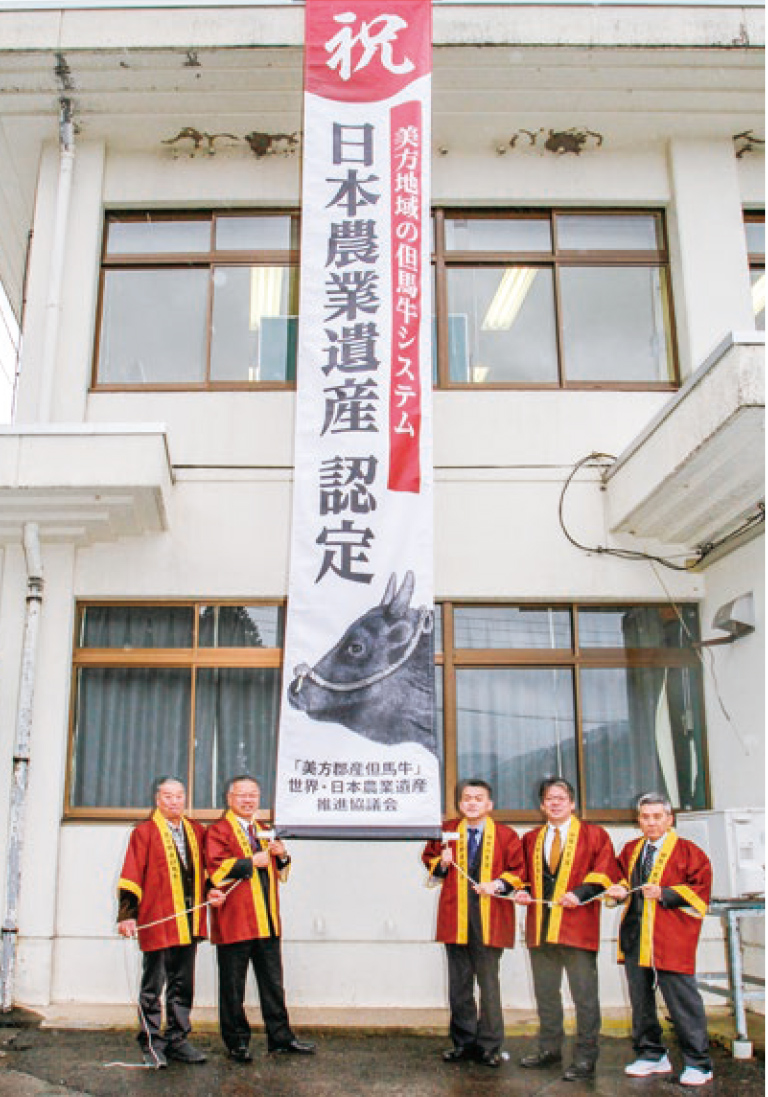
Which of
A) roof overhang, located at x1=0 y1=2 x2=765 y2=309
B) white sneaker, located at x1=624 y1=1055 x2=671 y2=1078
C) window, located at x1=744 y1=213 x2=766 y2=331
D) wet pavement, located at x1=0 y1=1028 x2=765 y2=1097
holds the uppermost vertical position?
roof overhang, located at x1=0 y1=2 x2=765 y2=309

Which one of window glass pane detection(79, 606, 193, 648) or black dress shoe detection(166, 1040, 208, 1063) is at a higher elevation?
window glass pane detection(79, 606, 193, 648)

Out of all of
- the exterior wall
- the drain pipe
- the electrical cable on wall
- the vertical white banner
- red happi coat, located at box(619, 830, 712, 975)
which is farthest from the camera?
the electrical cable on wall

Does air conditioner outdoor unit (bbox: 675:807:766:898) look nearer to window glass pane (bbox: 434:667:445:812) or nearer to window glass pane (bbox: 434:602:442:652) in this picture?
window glass pane (bbox: 434:667:445:812)

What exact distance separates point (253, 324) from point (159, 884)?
13.8 ft

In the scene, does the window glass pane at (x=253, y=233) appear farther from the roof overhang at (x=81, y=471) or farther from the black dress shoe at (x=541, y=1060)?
the black dress shoe at (x=541, y=1060)

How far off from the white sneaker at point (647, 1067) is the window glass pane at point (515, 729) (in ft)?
6.24

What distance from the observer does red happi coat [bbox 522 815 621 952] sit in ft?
17.8

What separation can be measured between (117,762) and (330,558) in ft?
7.43

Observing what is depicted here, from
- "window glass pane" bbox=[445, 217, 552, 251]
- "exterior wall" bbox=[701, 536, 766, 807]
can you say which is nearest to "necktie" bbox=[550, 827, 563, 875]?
"exterior wall" bbox=[701, 536, 766, 807]

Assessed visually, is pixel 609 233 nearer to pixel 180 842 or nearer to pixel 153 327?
pixel 153 327

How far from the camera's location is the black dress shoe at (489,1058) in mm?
5355

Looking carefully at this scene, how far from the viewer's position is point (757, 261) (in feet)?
26.2

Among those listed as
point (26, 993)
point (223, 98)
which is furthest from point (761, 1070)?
point (223, 98)

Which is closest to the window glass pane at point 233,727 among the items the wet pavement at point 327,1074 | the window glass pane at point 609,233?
the wet pavement at point 327,1074
